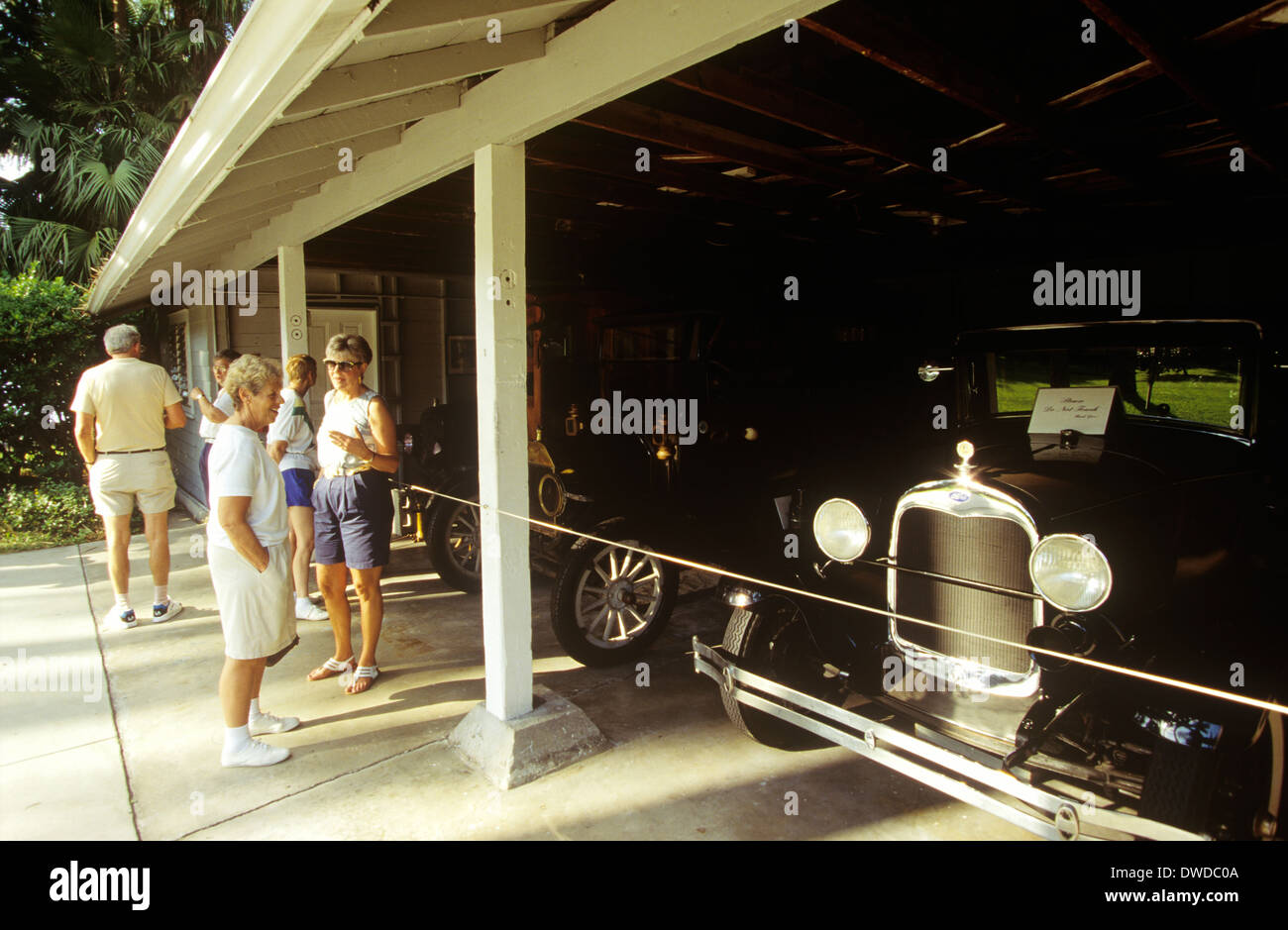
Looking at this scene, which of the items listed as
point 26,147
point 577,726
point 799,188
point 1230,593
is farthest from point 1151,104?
point 26,147

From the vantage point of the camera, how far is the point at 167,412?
16.3 ft

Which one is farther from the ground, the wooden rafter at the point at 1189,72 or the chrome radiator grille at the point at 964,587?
the wooden rafter at the point at 1189,72

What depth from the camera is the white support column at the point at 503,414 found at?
117 inches

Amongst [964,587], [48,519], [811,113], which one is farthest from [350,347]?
[48,519]

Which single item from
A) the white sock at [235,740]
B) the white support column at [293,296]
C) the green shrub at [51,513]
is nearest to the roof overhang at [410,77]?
the white support column at [293,296]

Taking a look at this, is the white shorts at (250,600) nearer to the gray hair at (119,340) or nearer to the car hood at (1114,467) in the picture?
the gray hair at (119,340)

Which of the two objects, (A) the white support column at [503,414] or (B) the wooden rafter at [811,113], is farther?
(A) the white support column at [503,414]

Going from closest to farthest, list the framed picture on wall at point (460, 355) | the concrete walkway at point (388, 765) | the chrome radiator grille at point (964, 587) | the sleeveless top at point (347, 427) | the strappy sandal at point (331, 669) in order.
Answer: the chrome radiator grille at point (964, 587) < the concrete walkway at point (388, 765) < the sleeveless top at point (347, 427) < the strappy sandal at point (331, 669) < the framed picture on wall at point (460, 355)

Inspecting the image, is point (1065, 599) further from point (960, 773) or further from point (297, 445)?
point (297, 445)

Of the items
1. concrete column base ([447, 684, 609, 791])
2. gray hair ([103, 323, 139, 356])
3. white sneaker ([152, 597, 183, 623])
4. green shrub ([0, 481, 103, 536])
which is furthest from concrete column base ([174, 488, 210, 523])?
concrete column base ([447, 684, 609, 791])

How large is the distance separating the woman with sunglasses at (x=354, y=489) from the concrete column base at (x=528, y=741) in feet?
2.87

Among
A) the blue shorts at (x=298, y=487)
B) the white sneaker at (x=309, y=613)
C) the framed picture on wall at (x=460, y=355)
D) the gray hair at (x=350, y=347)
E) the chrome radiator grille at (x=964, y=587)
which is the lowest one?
the white sneaker at (x=309, y=613)

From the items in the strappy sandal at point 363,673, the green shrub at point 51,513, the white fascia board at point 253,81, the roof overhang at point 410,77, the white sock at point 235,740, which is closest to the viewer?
the white fascia board at point 253,81

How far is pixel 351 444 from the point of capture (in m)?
3.53
